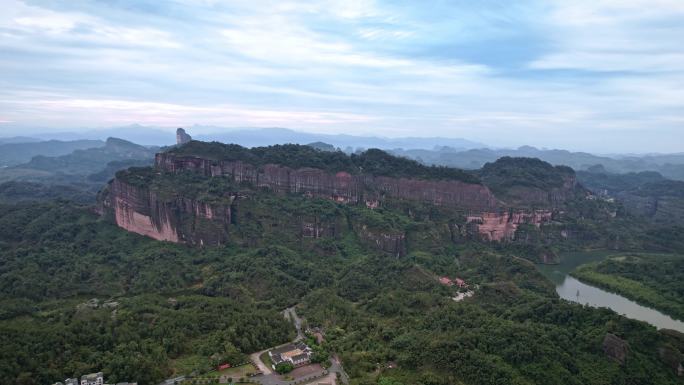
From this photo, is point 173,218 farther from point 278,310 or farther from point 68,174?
point 68,174

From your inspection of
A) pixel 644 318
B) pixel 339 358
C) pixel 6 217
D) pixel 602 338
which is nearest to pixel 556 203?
pixel 644 318

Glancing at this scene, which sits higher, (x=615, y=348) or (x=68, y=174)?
(x=615, y=348)

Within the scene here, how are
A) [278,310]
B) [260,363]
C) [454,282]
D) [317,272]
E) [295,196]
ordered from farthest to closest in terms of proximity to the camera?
1. [295,196]
2. [454,282]
3. [317,272]
4. [278,310]
5. [260,363]

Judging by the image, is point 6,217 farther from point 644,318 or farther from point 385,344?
point 644,318

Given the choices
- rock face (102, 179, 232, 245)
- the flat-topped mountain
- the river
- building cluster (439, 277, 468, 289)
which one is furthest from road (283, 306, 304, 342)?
the river

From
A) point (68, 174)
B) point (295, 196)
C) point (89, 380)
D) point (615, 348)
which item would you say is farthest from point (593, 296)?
point (68, 174)

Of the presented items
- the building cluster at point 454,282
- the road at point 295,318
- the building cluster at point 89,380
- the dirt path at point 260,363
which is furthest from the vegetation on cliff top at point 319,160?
the building cluster at point 89,380
